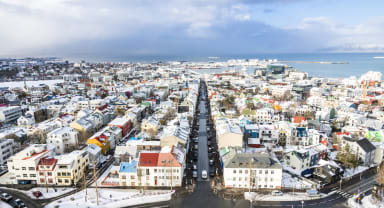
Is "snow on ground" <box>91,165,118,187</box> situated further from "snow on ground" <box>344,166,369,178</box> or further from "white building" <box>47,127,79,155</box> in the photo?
"snow on ground" <box>344,166,369,178</box>

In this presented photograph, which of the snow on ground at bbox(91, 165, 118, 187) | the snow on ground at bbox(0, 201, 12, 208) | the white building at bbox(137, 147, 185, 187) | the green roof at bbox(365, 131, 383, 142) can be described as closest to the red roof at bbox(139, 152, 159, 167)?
the white building at bbox(137, 147, 185, 187)

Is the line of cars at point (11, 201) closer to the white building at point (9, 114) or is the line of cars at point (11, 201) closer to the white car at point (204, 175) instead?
the white car at point (204, 175)

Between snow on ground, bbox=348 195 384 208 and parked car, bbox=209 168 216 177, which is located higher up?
snow on ground, bbox=348 195 384 208

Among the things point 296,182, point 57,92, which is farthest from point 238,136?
point 57,92

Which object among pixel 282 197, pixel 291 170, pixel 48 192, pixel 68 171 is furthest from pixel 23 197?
pixel 291 170

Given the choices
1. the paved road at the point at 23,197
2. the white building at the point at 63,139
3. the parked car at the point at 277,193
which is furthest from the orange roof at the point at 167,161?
the white building at the point at 63,139

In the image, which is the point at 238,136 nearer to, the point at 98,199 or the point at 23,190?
the point at 98,199
